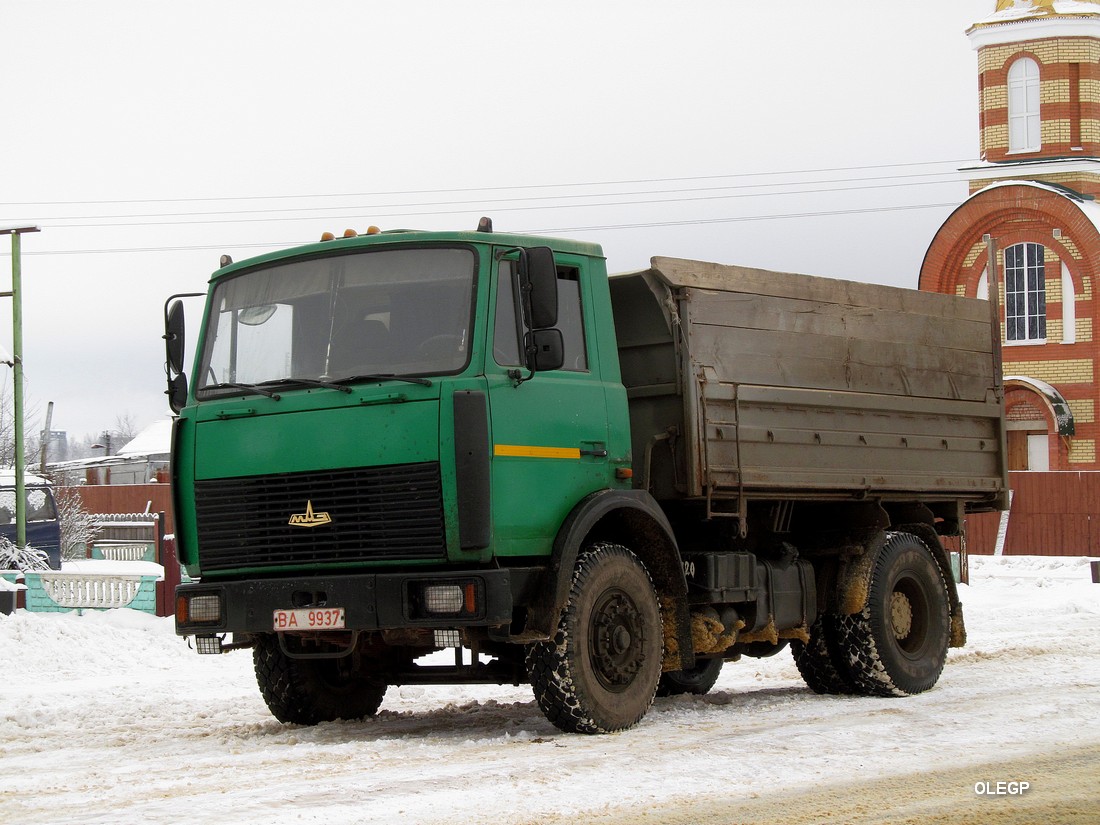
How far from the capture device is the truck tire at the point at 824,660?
467 inches

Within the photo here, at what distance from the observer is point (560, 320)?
31.0ft

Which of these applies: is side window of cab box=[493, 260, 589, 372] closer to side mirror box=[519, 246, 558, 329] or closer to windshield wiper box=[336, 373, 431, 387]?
side mirror box=[519, 246, 558, 329]

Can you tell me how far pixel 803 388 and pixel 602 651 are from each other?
284 cm

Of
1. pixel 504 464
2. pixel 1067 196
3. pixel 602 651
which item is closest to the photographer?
pixel 504 464

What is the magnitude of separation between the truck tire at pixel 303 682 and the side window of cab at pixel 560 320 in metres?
2.43

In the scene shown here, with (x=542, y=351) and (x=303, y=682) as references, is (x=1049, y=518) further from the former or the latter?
(x=542, y=351)

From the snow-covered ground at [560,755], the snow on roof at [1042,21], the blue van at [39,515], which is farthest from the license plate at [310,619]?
the snow on roof at [1042,21]

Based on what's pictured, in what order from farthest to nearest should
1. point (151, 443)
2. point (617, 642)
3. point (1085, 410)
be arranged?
point (151, 443)
point (1085, 410)
point (617, 642)

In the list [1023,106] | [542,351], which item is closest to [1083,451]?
[1023,106]

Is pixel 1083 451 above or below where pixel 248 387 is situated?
below

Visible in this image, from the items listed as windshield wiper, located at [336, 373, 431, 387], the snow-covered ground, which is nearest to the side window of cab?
windshield wiper, located at [336, 373, 431, 387]

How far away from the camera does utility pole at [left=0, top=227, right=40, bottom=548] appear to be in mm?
22719

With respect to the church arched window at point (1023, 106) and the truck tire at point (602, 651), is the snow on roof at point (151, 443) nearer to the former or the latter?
the church arched window at point (1023, 106)

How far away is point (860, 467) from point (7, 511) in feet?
57.9
